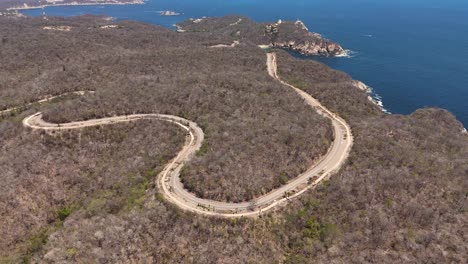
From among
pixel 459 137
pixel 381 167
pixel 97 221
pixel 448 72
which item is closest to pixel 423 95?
pixel 448 72

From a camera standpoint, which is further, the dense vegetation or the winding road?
the winding road

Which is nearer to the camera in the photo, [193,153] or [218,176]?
[218,176]

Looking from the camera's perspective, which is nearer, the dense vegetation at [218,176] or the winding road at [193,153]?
the dense vegetation at [218,176]

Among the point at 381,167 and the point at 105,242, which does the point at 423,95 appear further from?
the point at 105,242
